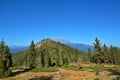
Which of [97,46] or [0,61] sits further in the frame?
[97,46]

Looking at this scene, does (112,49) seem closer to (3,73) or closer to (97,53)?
(97,53)

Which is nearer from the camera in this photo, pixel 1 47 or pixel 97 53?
pixel 1 47

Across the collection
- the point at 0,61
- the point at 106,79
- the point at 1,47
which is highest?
the point at 1,47

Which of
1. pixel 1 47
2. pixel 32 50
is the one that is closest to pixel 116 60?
pixel 32 50

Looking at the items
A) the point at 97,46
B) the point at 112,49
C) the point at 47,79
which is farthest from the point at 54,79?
the point at 112,49

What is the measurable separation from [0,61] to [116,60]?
9318cm

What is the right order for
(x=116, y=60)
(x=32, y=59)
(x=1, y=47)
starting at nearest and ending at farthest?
1. (x=1, y=47)
2. (x=32, y=59)
3. (x=116, y=60)

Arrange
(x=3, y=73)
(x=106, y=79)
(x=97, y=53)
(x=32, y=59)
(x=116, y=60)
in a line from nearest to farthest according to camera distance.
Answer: (x=106, y=79) → (x=3, y=73) → (x=32, y=59) → (x=97, y=53) → (x=116, y=60)

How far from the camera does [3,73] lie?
165ft

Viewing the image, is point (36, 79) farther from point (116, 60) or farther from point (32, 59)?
point (116, 60)

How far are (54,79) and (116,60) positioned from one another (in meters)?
98.2

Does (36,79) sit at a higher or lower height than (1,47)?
lower

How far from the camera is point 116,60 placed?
12975 centimetres

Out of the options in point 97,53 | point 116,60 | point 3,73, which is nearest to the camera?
point 3,73
